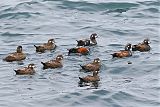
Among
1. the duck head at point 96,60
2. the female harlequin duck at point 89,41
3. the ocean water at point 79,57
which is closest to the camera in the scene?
the ocean water at point 79,57

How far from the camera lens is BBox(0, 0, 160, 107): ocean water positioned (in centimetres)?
1930

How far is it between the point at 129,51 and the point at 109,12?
27.9 feet

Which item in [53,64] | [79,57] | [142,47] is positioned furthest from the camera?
[142,47]

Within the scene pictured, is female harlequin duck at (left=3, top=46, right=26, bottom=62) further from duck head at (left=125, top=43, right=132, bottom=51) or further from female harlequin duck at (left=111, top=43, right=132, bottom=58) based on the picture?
duck head at (left=125, top=43, right=132, bottom=51)

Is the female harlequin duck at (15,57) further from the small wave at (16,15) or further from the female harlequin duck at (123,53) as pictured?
the small wave at (16,15)

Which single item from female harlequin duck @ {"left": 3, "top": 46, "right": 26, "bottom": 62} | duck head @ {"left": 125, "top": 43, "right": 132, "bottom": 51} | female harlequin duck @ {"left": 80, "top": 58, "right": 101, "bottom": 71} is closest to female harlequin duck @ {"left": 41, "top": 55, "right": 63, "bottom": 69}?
female harlequin duck @ {"left": 80, "top": 58, "right": 101, "bottom": 71}

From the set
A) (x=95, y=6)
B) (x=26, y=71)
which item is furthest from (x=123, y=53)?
(x=95, y=6)

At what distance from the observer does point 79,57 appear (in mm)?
24078

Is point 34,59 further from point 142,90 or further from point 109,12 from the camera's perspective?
point 109,12

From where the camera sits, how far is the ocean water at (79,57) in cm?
1930

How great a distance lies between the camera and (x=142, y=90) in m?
20.0

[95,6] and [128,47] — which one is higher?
[95,6]

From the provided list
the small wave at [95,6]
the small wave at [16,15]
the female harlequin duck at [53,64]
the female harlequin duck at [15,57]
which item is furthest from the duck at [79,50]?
the small wave at [95,6]

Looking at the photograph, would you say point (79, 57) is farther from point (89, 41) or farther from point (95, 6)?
point (95, 6)
